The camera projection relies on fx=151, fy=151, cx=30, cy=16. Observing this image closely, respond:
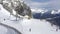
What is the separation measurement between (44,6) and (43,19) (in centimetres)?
14

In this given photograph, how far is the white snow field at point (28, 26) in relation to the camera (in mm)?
1559

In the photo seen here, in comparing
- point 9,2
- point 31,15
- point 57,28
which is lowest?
point 57,28

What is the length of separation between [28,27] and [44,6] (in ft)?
0.91

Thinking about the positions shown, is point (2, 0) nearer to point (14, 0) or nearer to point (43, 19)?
point (14, 0)

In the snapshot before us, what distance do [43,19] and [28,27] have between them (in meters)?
0.18

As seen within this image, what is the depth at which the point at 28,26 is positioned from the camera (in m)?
1.56

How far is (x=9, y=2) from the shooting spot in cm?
160

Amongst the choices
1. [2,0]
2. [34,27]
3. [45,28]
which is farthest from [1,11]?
[45,28]

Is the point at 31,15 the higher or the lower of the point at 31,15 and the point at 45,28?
the higher

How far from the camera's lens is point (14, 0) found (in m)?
1.61

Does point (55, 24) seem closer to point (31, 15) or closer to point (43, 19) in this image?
point (43, 19)

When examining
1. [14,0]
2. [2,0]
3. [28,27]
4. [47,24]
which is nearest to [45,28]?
[47,24]

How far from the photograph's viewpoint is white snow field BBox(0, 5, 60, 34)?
1559mm

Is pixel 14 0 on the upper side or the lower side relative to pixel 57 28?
upper
